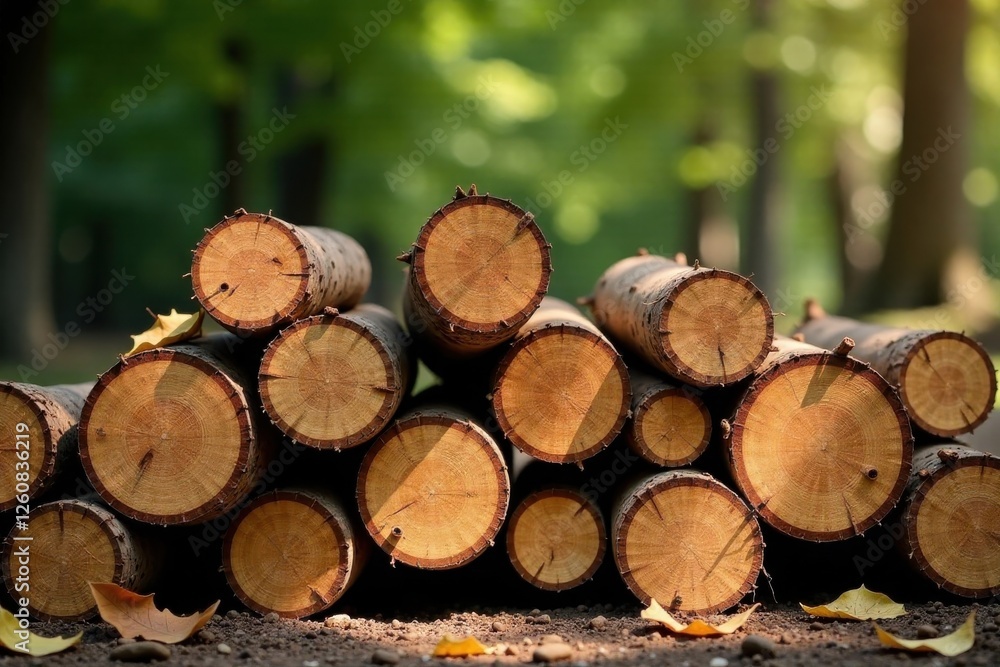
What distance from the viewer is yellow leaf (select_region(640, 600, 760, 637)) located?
4145 mm

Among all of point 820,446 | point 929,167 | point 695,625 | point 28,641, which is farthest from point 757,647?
point 929,167

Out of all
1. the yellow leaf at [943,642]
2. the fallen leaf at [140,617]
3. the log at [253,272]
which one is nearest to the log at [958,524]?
the yellow leaf at [943,642]

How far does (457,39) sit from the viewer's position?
50.2ft

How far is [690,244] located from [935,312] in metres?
8.20

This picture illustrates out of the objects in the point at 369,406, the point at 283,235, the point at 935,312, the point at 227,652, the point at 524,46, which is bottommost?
the point at 227,652

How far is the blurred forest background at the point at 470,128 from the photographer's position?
12969mm

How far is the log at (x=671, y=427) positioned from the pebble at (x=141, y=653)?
2.20m

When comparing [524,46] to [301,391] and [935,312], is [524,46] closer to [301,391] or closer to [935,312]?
[935,312]

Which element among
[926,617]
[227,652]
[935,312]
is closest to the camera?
[227,652]

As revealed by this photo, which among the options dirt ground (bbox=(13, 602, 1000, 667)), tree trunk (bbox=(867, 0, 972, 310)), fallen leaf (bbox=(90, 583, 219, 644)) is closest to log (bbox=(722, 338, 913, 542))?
dirt ground (bbox=(13, 602, 1000, 667))

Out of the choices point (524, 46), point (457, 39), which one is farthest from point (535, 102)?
point (524, 46)

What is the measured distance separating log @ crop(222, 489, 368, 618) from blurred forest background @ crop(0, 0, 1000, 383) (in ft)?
25.6

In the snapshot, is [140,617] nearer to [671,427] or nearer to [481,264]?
[481,264]

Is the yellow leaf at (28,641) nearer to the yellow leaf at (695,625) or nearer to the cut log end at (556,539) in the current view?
the cut log end at (556,539)
